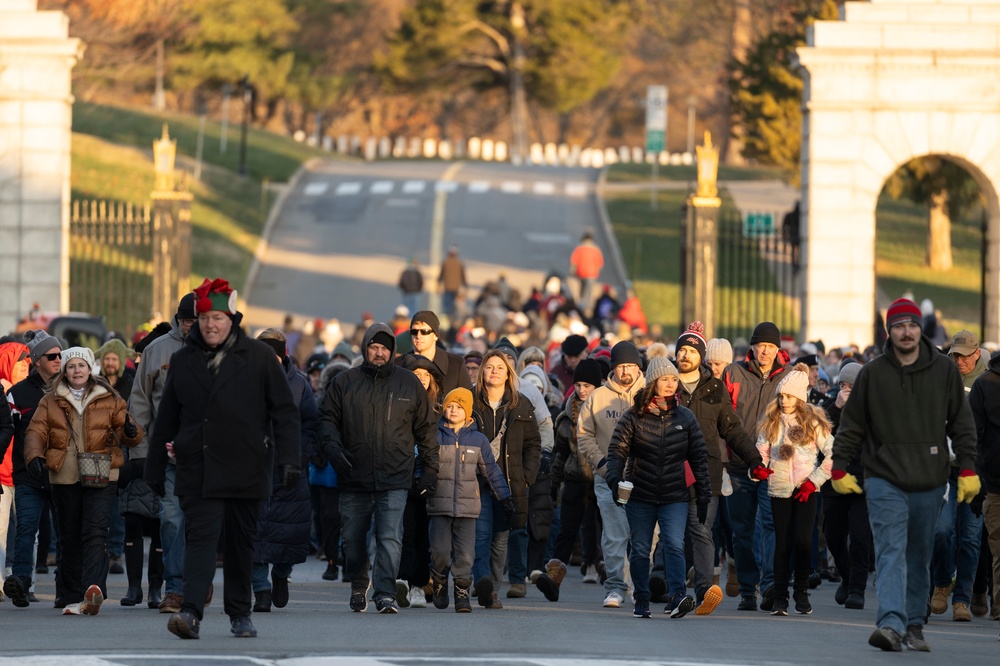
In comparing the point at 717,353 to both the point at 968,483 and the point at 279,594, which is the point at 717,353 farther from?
the point at 279,594

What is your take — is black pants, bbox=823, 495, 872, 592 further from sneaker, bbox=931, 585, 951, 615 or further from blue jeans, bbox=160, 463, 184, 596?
blue jeans, bbox=160, 463, 184, 596

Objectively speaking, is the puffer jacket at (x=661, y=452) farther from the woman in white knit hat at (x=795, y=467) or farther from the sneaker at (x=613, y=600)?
the sneaker at (x=613, y=600)

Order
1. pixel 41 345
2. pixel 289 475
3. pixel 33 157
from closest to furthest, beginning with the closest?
1. pixel 289 475
2. pixel 41 345
3. pixel 33 157

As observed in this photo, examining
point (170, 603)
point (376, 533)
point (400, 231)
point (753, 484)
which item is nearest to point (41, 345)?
point (170, 603)

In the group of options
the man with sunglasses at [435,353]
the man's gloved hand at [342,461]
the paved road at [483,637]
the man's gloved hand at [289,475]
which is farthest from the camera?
the man with sunglasses at [435,353]

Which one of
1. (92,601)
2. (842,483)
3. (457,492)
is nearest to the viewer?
(842,483)

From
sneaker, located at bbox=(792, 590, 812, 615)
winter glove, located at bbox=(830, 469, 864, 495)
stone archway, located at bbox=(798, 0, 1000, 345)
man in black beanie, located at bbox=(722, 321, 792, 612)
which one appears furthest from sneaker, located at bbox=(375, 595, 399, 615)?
stone archway, located at bbox=(798, 0, 1000, 345)

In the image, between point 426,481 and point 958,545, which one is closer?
point 426,481

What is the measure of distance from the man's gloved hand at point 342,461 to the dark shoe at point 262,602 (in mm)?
938

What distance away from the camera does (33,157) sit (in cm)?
2580

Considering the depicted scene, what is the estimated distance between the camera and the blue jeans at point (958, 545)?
13.3m

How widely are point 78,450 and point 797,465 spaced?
4.84m

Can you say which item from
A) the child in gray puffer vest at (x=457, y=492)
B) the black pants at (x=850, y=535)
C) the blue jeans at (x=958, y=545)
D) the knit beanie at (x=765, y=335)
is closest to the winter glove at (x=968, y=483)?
the blue jeans at (x=958, y=545)

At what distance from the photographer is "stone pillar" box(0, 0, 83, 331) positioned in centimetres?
2559
